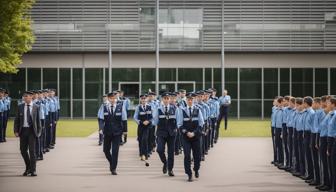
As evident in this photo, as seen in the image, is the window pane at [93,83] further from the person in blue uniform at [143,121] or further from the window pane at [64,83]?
the person in blue uniform at [143,121]

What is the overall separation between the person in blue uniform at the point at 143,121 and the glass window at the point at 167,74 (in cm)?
3000

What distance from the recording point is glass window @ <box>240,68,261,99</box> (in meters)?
54.0

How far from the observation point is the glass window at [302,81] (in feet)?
177

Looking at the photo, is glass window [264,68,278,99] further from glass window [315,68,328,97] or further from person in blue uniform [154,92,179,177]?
person in blue uniform [154,92,179,177]

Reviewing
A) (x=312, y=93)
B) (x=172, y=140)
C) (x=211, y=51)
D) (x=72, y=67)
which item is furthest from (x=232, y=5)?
(x=172, y=140)

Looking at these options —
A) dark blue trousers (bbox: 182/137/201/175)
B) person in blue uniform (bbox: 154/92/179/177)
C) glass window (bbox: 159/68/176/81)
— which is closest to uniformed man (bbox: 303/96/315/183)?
dark blue trousers (bbox: 182/137/201/175)

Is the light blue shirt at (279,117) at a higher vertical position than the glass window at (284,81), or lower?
lower

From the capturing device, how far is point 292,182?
18188mm

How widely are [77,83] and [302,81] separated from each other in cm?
1485

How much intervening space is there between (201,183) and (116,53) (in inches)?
1434

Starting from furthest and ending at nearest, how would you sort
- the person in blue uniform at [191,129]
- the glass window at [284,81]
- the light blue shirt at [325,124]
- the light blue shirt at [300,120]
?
1. the glass window at [284,81]
2. the person in blue uniform at [191,129]
3. the light blue shirt at [300,120]
4. the light blue shirt at [325,124]

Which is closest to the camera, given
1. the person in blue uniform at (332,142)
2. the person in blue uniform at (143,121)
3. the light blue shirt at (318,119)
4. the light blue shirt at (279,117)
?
the person in blue uniform at (332,142)

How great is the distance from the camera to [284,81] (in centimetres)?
5428

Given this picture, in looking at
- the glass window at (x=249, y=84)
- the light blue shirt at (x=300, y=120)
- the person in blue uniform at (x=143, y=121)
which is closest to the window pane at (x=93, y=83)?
the glass window at (x=249, y=84)
